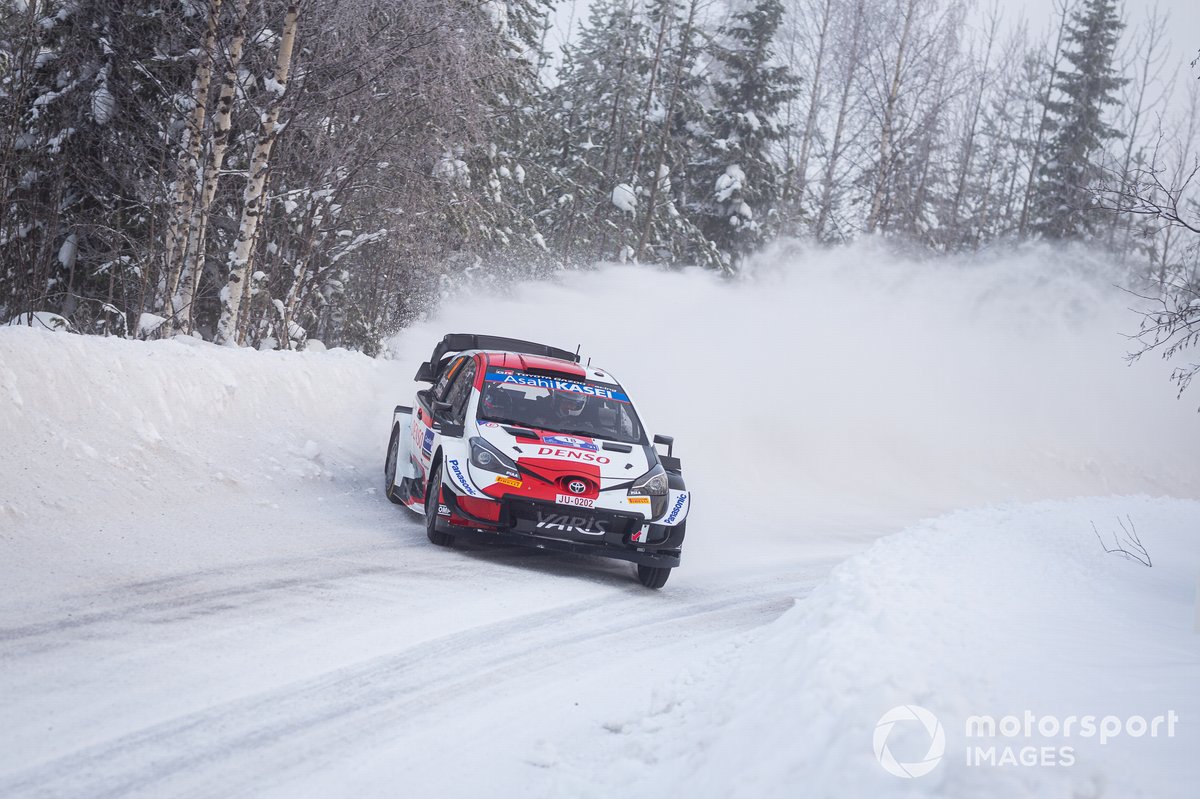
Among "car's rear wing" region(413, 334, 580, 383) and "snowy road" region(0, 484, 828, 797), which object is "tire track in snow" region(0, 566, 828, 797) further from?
"car's rear wing" region(413, 334, 580, 383)

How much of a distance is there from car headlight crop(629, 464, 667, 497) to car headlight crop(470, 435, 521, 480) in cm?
102

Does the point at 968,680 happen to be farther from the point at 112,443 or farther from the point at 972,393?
the point at 972,393

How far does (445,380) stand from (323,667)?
19.0 feet

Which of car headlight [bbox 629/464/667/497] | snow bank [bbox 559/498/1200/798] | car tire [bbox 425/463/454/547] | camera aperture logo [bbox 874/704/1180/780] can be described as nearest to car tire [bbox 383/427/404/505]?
car tire [bbox 425/463/454/547]

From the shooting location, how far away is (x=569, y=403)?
31.7 ft

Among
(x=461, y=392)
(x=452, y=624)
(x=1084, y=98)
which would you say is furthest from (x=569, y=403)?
(x=1084, y=98)

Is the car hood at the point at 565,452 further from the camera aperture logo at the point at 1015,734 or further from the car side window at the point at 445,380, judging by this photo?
the camera aperture logo at the point at 1015,734

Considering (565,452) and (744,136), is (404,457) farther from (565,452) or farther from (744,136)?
(744,136)

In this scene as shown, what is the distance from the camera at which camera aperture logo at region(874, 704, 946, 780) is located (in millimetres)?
3207

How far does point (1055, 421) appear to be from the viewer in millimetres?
28672

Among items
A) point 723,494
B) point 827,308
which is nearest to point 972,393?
point 827,308

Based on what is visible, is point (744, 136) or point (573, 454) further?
point (744, 136)

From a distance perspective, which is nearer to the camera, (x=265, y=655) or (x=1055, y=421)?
(x=265, y=655)

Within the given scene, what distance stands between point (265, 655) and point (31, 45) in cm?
1455
